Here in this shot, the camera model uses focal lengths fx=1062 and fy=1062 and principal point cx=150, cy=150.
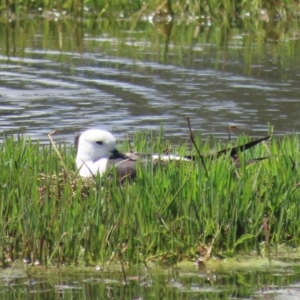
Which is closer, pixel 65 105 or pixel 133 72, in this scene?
pixel 65 105

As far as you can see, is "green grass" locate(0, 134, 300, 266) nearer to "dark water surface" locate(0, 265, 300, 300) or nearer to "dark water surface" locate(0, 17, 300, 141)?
"dark water surface" locate(0, 265, 300, 300)

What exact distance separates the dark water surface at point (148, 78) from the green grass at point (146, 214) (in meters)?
3.84

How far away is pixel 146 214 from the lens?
17.0 ft

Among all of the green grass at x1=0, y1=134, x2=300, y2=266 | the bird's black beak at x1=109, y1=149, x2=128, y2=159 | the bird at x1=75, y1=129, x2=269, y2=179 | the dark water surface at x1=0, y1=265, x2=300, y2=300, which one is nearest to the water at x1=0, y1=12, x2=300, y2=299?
the dark water surface at x1=0, y1=265, x2=300, y2=300

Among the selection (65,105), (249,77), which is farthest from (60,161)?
(249,77)

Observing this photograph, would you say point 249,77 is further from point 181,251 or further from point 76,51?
point 181,251

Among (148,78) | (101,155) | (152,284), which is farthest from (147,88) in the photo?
(152,284)

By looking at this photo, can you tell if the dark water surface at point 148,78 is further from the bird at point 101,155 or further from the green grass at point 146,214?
the green grass at point 146,214

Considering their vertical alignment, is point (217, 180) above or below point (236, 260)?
above

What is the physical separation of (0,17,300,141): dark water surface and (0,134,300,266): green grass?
12.6 feet

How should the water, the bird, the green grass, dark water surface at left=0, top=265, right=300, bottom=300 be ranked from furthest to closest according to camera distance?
the bird
the green grass
the water
dark water surface at left=0, top=265, right=300, bottom=300

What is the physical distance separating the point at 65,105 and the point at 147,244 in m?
6.04

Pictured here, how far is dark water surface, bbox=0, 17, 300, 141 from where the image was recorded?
33.4 ft

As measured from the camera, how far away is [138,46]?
14.9m
